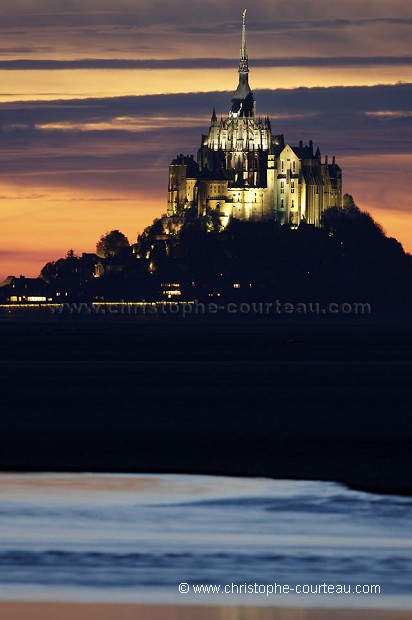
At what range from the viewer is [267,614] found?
16016mm

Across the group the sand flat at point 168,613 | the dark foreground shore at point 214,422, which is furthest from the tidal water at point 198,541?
the dark foreground shore at point 214,422

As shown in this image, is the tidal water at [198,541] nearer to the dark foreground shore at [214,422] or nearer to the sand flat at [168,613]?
the sand flat at [168,613]

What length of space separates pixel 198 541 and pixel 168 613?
14.9ft

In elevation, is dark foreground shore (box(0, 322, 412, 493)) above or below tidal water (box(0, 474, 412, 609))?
above

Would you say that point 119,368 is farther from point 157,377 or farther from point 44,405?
point 44,405

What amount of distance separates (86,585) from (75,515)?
5578mm

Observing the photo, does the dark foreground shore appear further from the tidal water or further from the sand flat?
the sand flat

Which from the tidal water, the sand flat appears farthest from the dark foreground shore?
the sand flat

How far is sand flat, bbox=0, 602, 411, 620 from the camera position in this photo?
15.8 metres

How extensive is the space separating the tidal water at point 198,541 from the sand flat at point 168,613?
0.31 m

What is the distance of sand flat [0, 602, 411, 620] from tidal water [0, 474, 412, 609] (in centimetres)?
31

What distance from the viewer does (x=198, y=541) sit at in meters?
20.6

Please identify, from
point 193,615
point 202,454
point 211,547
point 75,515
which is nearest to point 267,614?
point 193,615

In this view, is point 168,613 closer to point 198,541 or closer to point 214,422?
point 198,541
